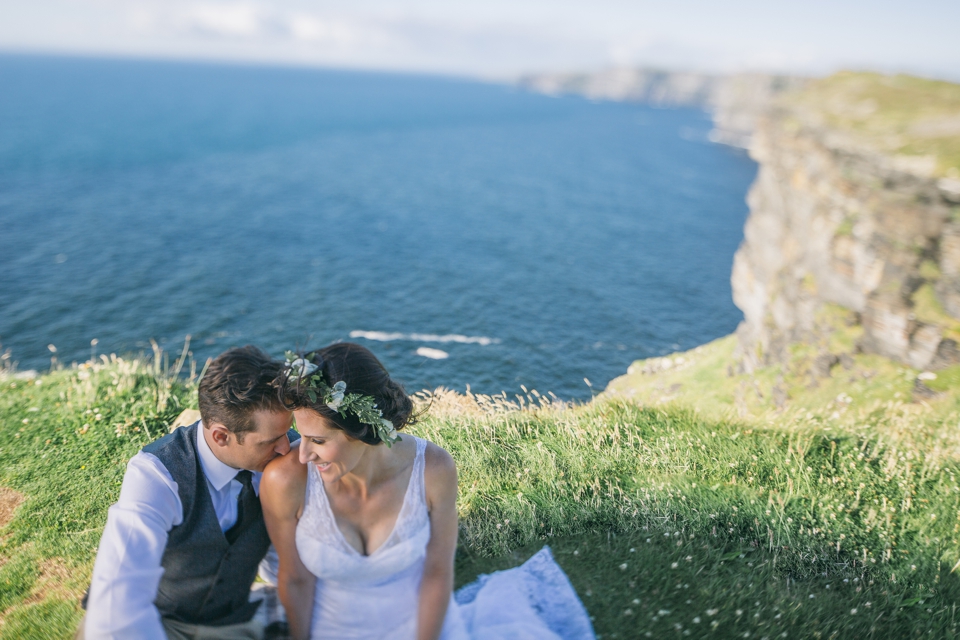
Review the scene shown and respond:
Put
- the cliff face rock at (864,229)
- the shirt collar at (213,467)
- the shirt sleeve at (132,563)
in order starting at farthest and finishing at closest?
the cliff face rock at (864,229) → the shirt collar at (213,467) → the shirt sleeve at (132,563)

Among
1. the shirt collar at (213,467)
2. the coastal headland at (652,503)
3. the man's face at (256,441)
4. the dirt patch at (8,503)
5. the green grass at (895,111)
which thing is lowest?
the dirt patch at (8,503)

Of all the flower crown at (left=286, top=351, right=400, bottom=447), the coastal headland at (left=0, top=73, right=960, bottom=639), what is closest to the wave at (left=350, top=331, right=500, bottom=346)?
the coastal headland at (left=0, top=73, right=960, bottom=639)

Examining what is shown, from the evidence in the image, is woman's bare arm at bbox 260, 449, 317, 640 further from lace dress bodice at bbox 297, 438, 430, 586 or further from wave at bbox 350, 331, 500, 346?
wave at bbox 350, 331, 500, 346

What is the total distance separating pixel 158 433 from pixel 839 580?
10.1m

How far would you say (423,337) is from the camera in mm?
36062

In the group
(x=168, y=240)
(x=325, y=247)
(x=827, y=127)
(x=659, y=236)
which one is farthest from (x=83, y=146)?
(x=827, y=127)

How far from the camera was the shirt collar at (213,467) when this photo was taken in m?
5.01

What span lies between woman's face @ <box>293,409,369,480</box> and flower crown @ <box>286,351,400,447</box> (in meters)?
0.19

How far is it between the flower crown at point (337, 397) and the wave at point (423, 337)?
3054 centimetres

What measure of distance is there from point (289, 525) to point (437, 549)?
4.06 feet

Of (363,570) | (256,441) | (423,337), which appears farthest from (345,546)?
(423,337)

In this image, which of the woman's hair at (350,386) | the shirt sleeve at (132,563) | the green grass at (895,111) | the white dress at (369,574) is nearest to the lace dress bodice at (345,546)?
the white dress at (369,574)

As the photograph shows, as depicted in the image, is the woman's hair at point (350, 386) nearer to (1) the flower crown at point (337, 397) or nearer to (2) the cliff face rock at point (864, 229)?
(1) the flower crown at point (337, 397)

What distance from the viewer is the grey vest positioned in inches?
194
